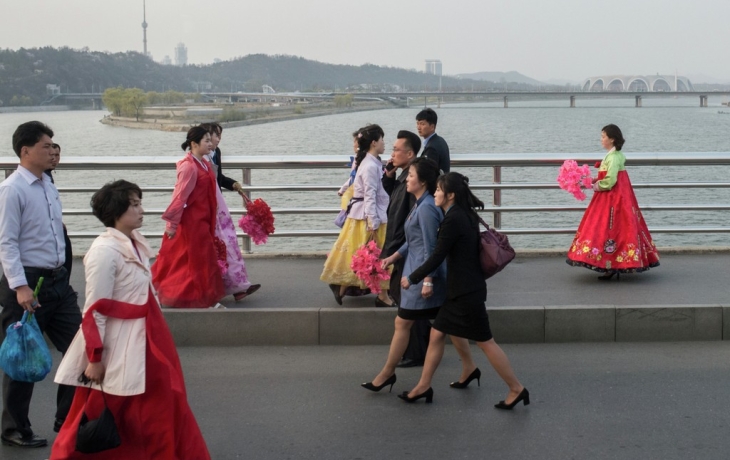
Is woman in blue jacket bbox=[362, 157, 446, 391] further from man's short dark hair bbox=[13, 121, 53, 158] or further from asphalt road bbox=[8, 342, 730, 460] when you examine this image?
man's short dark hair bbox=[13, 121, 53, 158]

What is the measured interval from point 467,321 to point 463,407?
55 cm

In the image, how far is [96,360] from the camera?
404 centimetres

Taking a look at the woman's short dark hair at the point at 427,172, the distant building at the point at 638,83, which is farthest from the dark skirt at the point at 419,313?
the distant building at the point at 638,83

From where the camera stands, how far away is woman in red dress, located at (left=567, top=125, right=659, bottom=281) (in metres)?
8.72

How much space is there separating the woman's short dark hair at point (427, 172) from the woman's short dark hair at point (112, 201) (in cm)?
211

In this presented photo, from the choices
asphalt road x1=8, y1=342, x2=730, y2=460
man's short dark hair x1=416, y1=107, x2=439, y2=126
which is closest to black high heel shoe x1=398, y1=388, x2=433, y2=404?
asphalt road x1=8, y1=342, x2=730, y2=460

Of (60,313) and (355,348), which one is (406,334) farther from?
(60,313)

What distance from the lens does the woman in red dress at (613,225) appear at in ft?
28.6

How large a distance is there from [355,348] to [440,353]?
1.62 m

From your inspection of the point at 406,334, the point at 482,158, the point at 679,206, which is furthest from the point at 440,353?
the point at 679,206

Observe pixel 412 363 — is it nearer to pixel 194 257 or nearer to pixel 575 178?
pixel 194 257

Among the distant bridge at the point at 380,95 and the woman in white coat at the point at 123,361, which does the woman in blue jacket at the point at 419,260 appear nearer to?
the woman in white coat at the point at 123,361

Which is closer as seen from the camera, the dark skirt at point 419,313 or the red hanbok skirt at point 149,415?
the red hanbok skirt at point 149,415

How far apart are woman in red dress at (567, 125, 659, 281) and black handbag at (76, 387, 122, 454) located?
5784 mm
